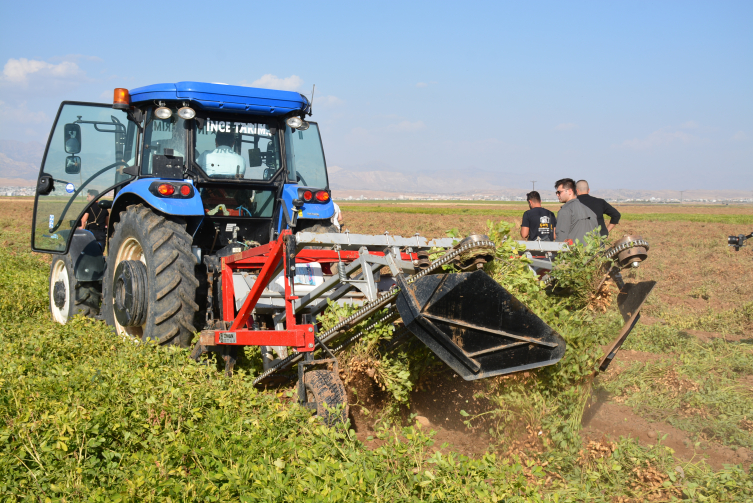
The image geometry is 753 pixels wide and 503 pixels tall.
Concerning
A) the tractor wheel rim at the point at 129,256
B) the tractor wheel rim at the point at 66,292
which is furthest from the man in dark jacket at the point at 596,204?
the tractor wheel rim at the point at 66,292

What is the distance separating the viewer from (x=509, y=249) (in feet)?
13.4

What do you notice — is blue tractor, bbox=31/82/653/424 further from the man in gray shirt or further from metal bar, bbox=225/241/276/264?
the man in gray shirt

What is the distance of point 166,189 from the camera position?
4.93m

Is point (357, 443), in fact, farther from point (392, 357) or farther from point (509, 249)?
point (509, 249)

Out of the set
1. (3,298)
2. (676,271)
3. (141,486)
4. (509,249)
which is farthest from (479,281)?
(676,271)

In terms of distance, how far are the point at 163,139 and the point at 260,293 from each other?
7.26 feet

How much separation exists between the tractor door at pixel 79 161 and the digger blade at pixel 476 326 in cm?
367

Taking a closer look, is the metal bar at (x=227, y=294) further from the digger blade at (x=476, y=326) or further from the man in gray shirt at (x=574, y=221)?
the man in gray shirt at (x=574, y=221)

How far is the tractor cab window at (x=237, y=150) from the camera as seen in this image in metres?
5.48

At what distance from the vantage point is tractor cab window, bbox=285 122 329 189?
6105 millimetres

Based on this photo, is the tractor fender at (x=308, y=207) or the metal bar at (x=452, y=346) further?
the tractor fender at (x=308, y=207)

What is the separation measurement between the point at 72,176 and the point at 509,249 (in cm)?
443

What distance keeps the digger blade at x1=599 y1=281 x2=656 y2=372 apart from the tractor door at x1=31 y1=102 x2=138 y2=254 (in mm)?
4539

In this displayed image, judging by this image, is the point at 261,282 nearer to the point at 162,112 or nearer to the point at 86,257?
A: the point at 162,112
